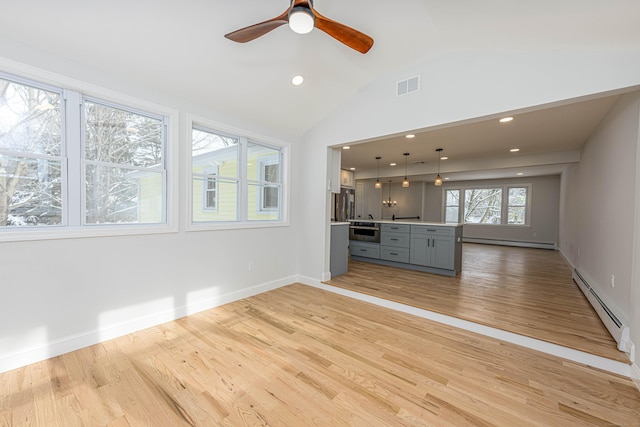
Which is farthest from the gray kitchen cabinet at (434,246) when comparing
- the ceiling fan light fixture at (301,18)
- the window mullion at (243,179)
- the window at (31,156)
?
the window at (31,156)

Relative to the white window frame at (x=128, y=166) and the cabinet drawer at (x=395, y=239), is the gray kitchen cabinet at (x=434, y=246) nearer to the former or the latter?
the cabinet drawer at (x=395, y=239)

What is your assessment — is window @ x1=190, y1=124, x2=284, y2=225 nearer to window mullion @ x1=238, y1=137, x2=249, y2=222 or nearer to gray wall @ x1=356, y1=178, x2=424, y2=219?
window mullion @ x1=238, y1=137, x2=249, y2=222

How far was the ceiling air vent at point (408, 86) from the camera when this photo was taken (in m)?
3.01

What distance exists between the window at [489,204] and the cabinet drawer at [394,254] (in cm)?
590

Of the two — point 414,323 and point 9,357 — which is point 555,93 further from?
point 9,357

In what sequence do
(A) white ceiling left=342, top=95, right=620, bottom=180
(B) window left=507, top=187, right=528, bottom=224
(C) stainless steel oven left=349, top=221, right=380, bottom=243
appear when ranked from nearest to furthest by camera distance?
(A) white ceiling left=342, top=95, right=620, bottom=180 → (C) stainless steel oven left=349, top=221, right=380, bottom=243 → (B) window left=507, top=187, right=528, bottom=224

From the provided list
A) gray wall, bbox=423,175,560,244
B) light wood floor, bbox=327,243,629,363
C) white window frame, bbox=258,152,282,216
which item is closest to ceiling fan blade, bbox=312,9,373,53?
white window frame, bbox=258,152,282,216

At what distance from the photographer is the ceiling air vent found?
9.87ft

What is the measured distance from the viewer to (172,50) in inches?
92.4

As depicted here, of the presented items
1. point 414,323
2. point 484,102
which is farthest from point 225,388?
point 484,102

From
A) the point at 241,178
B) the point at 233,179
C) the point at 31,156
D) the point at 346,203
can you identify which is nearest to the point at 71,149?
the point at 31,156

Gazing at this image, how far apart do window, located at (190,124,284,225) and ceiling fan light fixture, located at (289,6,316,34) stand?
191 centimetres

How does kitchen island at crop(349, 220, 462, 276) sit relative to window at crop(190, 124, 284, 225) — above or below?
below

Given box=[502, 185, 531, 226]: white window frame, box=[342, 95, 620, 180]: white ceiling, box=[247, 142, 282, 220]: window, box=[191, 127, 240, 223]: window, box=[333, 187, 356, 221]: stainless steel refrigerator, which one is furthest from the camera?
box=[502, 185, 531, 226]: white window frame
